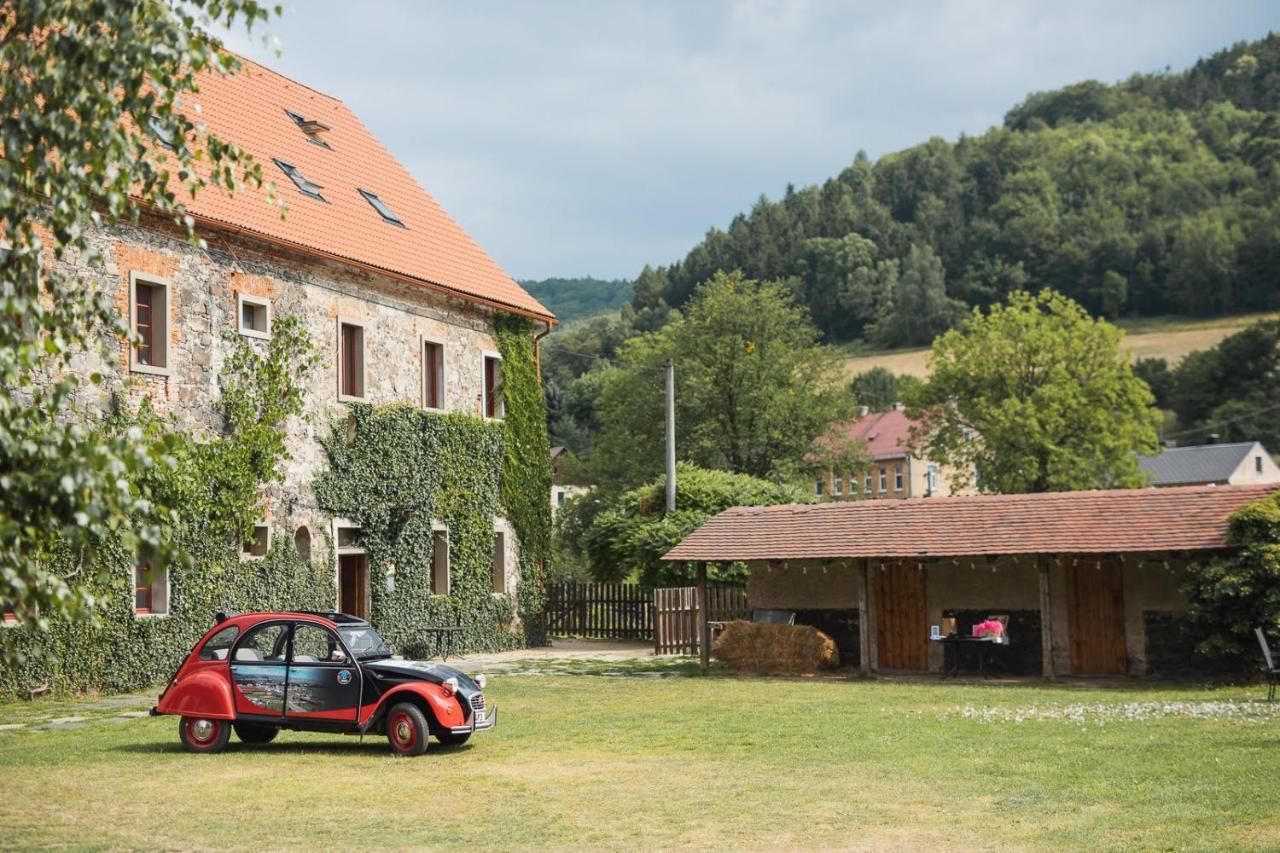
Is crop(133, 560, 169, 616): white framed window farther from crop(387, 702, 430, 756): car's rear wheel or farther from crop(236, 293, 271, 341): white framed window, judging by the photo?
crop(387, 702, 430, 756): car's rear wheel

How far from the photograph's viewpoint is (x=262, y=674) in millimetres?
15023

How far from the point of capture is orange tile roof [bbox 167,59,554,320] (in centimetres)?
2650

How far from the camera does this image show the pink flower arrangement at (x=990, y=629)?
24.3 m

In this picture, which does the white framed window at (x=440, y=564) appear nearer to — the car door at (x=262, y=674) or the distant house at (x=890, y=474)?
the car door at (x=262, y=674)

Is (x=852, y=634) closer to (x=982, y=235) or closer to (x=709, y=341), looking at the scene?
(x=709, y=341)

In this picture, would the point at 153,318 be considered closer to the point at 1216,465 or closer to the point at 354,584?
the point at 354,584

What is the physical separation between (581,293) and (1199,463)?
11309 centimetres

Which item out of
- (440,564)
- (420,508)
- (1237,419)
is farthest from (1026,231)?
(420,508)

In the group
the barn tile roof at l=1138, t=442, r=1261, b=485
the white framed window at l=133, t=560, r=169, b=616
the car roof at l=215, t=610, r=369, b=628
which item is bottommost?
the car roof at l=215, t=610, r=369, b=628

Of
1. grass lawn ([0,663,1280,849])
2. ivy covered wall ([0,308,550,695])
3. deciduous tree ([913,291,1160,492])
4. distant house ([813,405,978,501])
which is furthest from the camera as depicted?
distant house ([813,405,978,501])

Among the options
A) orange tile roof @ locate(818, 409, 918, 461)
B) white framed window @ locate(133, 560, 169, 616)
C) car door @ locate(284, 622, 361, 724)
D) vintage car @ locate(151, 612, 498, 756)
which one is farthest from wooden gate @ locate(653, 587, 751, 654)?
orange tile roof @ locate(818, 409, 918, 461)

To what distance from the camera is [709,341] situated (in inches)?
2333

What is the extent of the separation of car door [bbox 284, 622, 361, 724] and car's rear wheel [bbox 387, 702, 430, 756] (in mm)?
404

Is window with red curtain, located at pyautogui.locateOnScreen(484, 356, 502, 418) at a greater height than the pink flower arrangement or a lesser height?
greater
